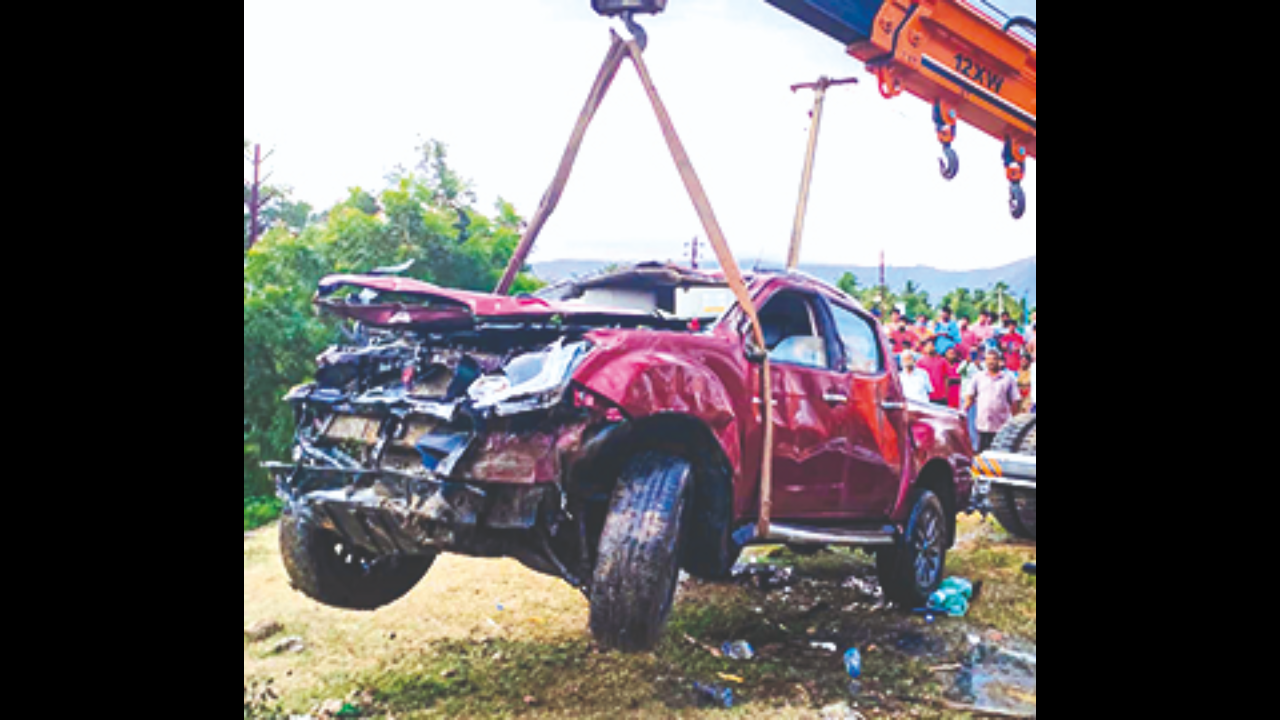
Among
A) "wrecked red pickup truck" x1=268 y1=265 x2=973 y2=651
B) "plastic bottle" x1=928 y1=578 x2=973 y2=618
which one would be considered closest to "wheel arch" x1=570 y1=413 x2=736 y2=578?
"wrecked red pickup truck" x1=268 y1=265 x2=973 y2=651

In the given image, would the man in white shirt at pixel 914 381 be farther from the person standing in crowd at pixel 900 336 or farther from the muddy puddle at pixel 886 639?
the muddy puddle at pixel 886 639

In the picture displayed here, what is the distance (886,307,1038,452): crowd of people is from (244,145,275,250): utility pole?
2268 mm

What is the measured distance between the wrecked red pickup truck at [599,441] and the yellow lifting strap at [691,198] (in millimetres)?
35

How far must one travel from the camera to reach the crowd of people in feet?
11.6

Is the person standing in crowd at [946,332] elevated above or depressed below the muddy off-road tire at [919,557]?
above

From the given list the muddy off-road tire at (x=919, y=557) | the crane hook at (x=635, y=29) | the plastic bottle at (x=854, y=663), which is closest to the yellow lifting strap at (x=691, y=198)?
the crane hook at (x=635, y=29)

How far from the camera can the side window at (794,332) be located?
132 inches

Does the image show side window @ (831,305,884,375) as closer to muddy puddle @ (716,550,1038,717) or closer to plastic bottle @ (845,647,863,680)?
muddy puddle @ (716,550,1038,717)

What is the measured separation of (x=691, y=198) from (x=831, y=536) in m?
1.26

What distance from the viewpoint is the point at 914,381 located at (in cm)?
378

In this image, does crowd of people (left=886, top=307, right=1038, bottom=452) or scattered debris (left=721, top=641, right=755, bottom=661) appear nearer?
scattered debris (left=721, top=641, right=755, bottom=661)

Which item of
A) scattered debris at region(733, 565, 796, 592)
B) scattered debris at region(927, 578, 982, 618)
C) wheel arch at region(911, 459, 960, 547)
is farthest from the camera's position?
wheel arch at region(911, 459, 960, 547)
